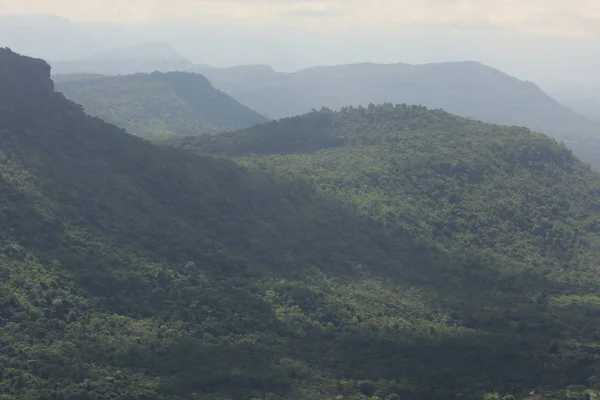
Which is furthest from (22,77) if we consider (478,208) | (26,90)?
(478,208)

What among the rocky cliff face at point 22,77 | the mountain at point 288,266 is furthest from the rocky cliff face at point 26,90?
the mountain at point 288,266

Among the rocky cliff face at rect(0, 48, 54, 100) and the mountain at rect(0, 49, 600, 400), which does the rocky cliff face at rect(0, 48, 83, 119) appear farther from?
the mountain at rect(0, 49, 600, 400)

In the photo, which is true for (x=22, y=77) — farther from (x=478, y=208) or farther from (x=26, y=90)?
(x=478, y=208)

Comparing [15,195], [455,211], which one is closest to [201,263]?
[15,195]

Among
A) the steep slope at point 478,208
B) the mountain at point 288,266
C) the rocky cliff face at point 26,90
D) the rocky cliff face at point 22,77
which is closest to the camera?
the mountain at point 288,266

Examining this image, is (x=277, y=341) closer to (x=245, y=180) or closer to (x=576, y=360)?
(x=576, y=360)

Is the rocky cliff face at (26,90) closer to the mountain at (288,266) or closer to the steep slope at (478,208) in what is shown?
the mountain at (288,266)

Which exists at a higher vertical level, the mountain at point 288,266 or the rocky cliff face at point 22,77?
the rocky cliff face at point 22,77

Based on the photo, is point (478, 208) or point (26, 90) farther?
point (478, 208)
